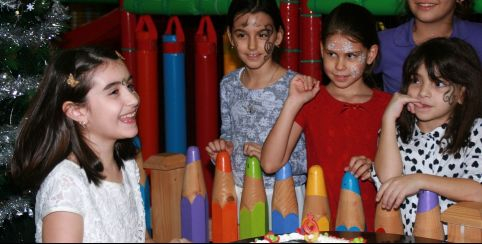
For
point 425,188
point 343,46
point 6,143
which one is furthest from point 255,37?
point 6,143

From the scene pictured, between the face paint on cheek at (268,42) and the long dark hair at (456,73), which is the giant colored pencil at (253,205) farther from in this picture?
the face paint on cheek at (268,42)

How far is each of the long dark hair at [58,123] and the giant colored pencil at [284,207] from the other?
0.51 metres

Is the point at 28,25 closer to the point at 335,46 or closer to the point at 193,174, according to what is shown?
the point at 335,46

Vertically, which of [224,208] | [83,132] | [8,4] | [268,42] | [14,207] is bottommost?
[14,207]

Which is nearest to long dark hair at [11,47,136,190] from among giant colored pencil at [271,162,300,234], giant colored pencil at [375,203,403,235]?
giant colored pencil at [271,162,300,234]

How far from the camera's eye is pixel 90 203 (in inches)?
77.9

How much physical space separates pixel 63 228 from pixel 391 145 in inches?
40.8

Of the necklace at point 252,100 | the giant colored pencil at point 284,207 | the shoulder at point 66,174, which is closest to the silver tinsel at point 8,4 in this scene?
the necklace at point 252,100

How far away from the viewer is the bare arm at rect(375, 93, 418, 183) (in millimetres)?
2361

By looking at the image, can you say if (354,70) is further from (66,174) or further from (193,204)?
(66,174)

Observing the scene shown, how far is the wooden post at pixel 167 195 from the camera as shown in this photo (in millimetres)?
2270

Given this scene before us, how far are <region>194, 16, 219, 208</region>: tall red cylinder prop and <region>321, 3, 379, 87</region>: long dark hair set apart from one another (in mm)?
1396

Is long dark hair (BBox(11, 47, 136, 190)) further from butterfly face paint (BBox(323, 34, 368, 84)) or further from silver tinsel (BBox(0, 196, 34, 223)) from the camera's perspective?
silver tinsel (BBox(0, 196, 34, 223))

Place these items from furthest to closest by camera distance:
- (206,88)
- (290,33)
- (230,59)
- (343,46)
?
1. (206,88)
2. (230,59)
3. (290,33)
4. (343,46)
